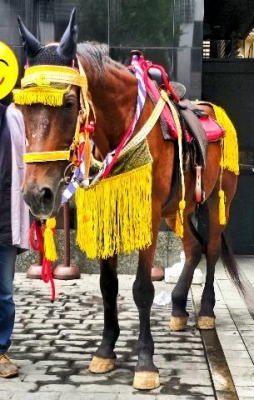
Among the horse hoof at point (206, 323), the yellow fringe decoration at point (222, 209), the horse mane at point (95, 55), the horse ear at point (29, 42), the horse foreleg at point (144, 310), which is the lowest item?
the horse hoof at point (206, 323)

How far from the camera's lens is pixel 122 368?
14.9 feet

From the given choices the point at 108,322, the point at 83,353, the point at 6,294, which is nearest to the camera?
the point at 6,294

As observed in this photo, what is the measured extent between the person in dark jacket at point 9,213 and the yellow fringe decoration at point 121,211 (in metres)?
0.53

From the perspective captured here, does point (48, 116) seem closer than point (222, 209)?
Yes

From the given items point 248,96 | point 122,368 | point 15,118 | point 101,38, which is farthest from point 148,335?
point 248,96

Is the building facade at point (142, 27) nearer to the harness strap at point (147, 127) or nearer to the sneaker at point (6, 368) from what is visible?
the harness strap at point (147, 127)

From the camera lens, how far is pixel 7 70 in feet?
22.1

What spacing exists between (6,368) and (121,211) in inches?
56.6

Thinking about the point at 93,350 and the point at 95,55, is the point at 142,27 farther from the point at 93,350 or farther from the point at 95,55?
the point at 93,350

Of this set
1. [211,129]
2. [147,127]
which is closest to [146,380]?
[147,127]

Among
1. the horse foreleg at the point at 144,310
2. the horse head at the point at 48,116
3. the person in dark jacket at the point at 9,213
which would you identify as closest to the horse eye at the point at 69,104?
the horse head at the point at 48,116

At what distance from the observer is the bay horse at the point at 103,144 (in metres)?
3.37

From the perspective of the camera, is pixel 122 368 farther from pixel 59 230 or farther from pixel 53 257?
pixel 59 230

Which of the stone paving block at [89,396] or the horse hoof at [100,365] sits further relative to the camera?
the horse hoof at [100,365]
